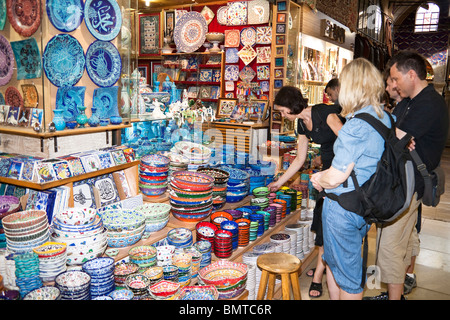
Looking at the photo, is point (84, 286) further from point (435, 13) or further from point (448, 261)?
point (435, 13)

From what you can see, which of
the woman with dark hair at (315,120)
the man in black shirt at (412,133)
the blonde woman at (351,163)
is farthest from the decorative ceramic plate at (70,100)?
the man in black shirt at (412,133)

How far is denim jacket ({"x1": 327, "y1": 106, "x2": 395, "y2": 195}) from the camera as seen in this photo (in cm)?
187

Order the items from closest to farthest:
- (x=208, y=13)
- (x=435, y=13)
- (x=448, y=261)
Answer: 1. (x=448, y=261)
2. (x=208, y=13)
3. (x=435, y=13)

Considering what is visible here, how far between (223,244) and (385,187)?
3.68 ft

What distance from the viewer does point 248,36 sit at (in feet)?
22.2

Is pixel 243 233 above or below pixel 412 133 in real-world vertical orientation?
below

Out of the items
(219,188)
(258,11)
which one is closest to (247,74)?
(258,11)

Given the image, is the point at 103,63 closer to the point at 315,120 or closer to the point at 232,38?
the point at 315,120

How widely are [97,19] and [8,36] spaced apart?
59 cm

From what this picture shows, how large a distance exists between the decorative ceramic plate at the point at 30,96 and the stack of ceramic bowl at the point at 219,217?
148 centimetres

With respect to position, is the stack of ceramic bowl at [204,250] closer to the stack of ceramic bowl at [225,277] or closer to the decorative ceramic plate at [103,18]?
the stack of ceramic bowl at [225,277]
